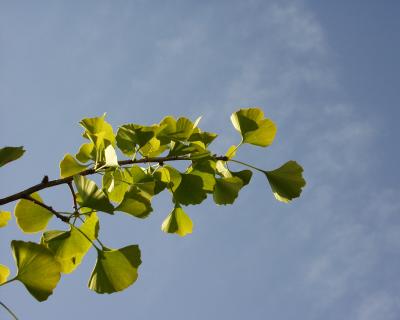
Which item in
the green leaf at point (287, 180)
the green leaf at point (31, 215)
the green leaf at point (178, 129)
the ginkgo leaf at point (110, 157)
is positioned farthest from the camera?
the green leaf at point (287, 180)

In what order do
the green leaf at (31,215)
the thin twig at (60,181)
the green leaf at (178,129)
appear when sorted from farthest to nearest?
the green leaf at (178,129)
the green leaf at (31,215)
the thin twig at (60,181)

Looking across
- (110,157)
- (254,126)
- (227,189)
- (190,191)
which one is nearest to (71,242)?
(110,157)

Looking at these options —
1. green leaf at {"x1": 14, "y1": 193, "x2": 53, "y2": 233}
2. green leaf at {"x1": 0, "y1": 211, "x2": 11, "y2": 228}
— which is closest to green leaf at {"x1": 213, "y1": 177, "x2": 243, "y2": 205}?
green leaf at {"x1": 14, "y1": 193, "x2": 53, "y2": 233}

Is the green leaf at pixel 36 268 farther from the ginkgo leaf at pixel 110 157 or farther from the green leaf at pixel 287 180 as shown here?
the green leaf at pixel 287 180

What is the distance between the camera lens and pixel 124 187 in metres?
1.56

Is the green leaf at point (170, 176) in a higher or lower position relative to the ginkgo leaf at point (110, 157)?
higher

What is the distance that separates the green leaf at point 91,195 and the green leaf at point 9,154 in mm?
151

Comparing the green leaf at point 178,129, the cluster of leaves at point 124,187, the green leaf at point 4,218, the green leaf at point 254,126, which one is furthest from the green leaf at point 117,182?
the green leaf at point 254,126

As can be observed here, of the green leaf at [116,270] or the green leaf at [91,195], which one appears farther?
the green leaf at [116,270]

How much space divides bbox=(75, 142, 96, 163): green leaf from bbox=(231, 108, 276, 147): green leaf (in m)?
0.52

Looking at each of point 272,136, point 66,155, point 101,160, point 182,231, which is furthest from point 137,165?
point 272,136

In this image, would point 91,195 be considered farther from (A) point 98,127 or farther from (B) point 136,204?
(A) point 98,127

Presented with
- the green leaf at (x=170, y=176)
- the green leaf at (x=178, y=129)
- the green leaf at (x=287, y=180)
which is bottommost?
the green leaf at (x=170, y=176)

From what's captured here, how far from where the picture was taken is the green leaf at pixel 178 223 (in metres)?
1.74
